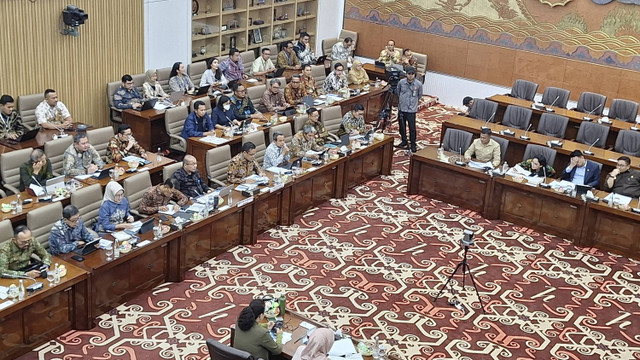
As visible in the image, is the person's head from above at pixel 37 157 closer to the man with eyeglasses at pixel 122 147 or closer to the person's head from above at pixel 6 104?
the man with eyeglasses at pixel 122 147

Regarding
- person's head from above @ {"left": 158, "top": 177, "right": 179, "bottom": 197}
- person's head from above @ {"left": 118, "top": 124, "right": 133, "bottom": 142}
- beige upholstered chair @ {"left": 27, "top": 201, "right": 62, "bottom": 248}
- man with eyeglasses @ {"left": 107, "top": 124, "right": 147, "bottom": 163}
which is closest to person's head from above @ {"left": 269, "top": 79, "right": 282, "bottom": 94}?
man with eyeglasses @ {"left": 107, "top": 124, "right": 147, "bottom": 163}

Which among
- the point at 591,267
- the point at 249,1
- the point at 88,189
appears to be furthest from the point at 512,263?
the point at 249,1

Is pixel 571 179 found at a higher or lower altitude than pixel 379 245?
higher

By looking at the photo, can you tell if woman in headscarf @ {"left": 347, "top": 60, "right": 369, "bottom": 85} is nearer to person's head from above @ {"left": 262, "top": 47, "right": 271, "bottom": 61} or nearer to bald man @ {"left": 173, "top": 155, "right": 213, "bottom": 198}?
person's head from above @ {"left": 262, "top": 47, "right": 271, "bottom": 61}

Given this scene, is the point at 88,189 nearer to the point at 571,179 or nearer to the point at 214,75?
the point at 214,75

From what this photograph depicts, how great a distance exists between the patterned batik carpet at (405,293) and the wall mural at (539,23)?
5.94 metres

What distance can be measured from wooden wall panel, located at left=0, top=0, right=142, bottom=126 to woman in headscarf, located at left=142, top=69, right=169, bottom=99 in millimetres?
647

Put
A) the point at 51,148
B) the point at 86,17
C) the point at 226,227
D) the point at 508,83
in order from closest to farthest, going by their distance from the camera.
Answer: the point at 226,227 < the point at 51,148 < the point at 86,17 < the point at 508,83

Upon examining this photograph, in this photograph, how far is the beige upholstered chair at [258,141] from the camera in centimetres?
1155

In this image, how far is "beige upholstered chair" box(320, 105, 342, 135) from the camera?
43.0ft

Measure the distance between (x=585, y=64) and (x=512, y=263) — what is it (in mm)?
7075

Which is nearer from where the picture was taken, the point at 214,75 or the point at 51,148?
the point at 51,148

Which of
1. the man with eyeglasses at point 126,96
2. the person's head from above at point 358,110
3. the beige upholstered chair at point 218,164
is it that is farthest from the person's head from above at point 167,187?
the person's head from above at point 358,110

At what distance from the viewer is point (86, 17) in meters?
12.4
